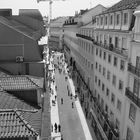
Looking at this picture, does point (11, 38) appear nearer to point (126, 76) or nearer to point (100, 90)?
point (126, 76)

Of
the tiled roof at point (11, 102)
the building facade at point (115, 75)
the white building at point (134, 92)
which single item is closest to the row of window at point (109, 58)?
the building facade at point (115, 75)

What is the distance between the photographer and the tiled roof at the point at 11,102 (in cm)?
1455

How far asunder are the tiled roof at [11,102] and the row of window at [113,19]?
17656 millimetres

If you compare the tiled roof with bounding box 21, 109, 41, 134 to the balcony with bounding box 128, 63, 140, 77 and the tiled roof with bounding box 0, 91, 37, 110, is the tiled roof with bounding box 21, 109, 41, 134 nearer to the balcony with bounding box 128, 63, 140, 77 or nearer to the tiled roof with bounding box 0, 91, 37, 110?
the tiled roof with bounding box 0, 91, 37, 110

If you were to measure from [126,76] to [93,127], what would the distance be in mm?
14032

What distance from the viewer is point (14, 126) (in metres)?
10.9

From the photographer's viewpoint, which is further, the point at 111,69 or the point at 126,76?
the point at 111,69

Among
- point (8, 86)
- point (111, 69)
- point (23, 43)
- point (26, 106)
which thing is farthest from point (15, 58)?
point (111, 69)

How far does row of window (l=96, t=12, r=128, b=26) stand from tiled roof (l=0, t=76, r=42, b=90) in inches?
632

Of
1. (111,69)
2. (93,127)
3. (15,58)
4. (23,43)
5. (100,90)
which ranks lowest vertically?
(93,127)

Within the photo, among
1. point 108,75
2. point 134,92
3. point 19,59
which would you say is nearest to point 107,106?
point 108,75

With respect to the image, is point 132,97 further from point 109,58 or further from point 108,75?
point 109,58

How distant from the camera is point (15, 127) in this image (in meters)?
10.9

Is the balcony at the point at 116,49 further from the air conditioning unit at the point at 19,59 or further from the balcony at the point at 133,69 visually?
the air conditioning unit at the point at 19,59
